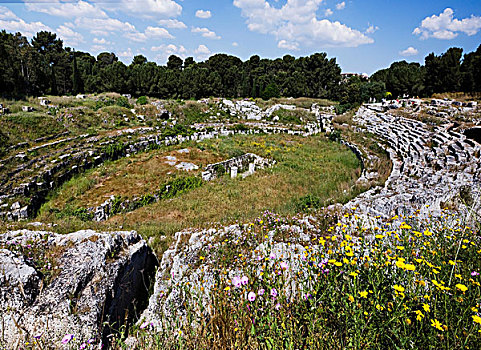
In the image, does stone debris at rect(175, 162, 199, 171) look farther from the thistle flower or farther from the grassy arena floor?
the thistle flower

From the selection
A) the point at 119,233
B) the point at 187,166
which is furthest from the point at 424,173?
the point at 187,166

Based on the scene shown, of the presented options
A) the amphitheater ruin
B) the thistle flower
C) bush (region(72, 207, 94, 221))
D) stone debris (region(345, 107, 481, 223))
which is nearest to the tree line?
the amphitheater ruin

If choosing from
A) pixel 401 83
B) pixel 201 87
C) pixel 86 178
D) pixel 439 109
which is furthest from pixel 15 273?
pixel 401 83

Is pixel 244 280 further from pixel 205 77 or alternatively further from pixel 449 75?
pixel 205 77

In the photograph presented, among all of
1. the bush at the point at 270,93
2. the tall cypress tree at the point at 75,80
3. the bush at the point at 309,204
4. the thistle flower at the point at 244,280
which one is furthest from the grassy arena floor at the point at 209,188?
the tall cypress tree at the point at 75,80

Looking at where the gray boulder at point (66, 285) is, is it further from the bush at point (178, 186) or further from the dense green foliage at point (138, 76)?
the dense green foliage at point (138, 76)

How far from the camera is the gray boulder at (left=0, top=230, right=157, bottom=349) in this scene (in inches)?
139

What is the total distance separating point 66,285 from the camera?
13.1ft

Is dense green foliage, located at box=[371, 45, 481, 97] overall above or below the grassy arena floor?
above

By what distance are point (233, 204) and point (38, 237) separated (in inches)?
318

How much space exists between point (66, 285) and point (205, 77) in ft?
174

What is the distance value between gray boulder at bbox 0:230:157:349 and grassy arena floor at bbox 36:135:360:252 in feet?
8.82

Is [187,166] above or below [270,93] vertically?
below

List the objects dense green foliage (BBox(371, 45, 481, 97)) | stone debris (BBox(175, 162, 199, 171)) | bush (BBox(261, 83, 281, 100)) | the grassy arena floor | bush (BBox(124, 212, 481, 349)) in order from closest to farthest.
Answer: bush (BBox(124, 212, 481, 349)) < the grassy arena floor < stone debris (BBox(175, 162, 199, 171)) < dense green foliage (BBox(371, 45, 481, 97)) < bush (BBox(261, 83, 281, 100))
